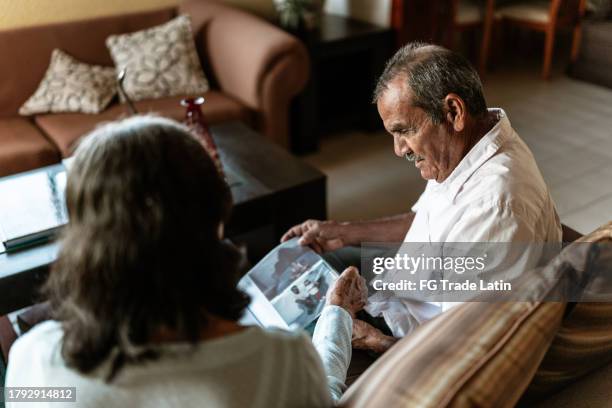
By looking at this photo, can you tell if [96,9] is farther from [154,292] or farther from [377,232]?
[154,292]

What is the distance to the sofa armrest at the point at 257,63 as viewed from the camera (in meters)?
2.77

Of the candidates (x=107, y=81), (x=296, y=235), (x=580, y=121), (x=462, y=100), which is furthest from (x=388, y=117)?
(x=580, y=121)

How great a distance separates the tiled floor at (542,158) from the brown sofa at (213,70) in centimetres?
46

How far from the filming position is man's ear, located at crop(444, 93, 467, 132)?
1194 mm

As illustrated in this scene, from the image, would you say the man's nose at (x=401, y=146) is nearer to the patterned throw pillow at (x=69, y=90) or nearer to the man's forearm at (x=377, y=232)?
the man's forearm at (x=377, y=232)

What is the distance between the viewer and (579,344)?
0.83 metres

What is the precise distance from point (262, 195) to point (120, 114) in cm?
97

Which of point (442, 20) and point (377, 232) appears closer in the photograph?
point (377, 232)

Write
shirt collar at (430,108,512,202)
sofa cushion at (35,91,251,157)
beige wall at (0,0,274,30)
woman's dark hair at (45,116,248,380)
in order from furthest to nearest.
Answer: beige wall at (0,0,274,30) < sofa cushion at (35,91,251,157) < shirt collar at (430,108,512,202) < woman's dark hair at (45,116,248,380)

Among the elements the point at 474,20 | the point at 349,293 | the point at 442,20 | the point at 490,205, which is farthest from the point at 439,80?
the point at 474,20

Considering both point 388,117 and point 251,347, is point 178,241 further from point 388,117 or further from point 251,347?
point 388,117

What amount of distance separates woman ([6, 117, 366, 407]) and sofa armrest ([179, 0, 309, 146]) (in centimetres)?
214

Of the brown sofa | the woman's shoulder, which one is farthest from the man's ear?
the brown sofa

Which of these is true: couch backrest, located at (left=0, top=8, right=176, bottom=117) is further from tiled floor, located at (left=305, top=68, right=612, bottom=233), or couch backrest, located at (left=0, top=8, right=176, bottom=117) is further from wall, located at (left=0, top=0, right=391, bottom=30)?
tiled floor, located at (left=305, top=68, right=612, bottom=233)
